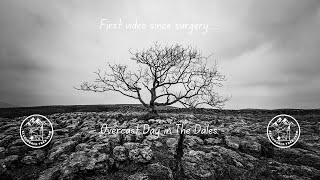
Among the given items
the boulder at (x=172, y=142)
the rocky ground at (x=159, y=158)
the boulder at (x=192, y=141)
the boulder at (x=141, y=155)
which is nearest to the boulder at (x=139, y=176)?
the rocky ground at (x=159, y=158)

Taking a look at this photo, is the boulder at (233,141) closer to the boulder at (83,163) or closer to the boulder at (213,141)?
the boulder at (213,141)

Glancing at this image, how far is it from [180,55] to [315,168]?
12.7m

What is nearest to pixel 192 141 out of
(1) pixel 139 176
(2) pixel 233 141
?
(2) pixel 233 141

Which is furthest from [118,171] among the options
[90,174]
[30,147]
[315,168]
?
[315,168]

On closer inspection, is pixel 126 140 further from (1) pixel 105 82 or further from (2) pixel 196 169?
(1) pixel 105 82

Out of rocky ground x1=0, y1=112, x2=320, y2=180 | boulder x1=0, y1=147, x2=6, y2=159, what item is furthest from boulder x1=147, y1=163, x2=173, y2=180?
boulder x1=0, y1=147, x2=6, y2=159

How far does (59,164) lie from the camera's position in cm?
750

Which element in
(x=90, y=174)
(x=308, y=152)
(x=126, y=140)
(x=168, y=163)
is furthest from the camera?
(x=126, y=140)

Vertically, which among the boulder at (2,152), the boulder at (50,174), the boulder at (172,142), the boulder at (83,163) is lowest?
the boulder at (50,174)

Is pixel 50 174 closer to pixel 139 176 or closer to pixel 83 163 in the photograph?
pixel 83 163

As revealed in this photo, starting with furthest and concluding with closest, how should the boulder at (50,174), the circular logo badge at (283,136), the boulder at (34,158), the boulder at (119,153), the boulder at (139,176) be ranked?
the circular logo badge at (283,136), the boulder at (119,153), the boulder at (34,158), the boulder at (139,176), the boulder at (50,174)

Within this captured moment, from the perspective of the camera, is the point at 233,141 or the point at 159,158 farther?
the point at 233,141

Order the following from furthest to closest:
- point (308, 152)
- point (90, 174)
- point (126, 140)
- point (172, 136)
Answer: point (172, 136), point (126, 140), point (308, 152), point (90, 174)

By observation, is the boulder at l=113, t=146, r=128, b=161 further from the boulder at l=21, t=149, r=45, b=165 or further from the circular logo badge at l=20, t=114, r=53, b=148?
the circular logo badge at l=20, t=114, r=53, b=148
